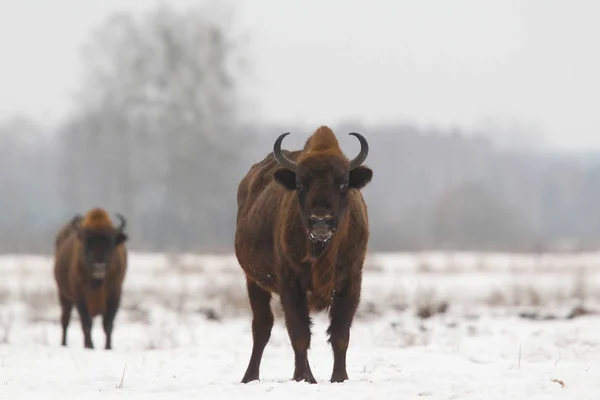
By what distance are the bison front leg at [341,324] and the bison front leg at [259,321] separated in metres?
1.19

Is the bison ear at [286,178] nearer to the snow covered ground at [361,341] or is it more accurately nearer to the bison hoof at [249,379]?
the snow covered ground at [361,341]

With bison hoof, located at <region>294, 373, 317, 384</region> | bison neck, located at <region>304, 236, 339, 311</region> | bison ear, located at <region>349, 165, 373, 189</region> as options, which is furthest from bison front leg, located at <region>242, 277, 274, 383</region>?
bison ear, located at <region>349, 165, 373, 189</region>

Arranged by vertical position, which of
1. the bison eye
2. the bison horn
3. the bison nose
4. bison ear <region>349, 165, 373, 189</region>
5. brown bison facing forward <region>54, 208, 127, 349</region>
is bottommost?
brown bison facing forward <region>54, 208, 127, 349</region>

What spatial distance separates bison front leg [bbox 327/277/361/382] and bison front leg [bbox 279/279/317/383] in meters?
0.22

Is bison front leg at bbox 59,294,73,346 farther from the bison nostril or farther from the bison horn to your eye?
the bison nostril

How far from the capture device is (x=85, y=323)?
14.5 m

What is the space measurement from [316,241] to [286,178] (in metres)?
0.58

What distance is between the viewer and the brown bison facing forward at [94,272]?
1461 cm

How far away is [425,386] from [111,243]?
8.08 m

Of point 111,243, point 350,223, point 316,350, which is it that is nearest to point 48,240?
point 111,243

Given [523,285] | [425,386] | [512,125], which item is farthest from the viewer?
[512,125]

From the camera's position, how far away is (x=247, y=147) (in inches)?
1917

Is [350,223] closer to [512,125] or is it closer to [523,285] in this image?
[523,285]

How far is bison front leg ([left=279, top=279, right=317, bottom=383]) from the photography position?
802 centimetres
